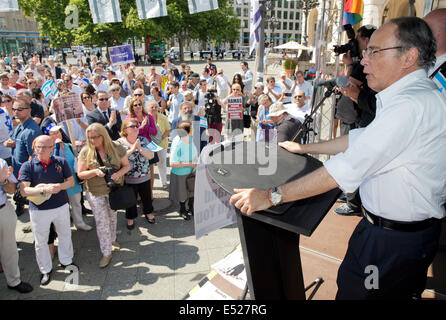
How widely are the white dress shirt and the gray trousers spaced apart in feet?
12.9

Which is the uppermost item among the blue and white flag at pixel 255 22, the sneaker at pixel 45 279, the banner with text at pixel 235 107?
the blue and white flag at pixel 255 22

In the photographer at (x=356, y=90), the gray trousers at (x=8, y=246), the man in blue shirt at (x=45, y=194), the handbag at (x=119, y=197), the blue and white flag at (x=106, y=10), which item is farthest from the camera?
the blue and white flag at (x=106, y=10)

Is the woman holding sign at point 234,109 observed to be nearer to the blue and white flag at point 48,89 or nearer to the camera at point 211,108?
the camera at point 211,108

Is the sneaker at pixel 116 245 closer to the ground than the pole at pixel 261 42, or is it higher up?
closer to the ground

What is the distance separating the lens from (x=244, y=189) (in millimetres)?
1366

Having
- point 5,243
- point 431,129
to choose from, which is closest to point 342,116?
point 431,129

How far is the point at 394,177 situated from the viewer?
1.51m

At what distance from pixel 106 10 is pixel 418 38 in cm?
824

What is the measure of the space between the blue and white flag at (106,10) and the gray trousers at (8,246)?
19.3ft

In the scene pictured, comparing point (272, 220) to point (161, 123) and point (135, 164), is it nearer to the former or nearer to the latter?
point (135, 164)

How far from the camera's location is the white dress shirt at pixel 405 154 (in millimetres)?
1364

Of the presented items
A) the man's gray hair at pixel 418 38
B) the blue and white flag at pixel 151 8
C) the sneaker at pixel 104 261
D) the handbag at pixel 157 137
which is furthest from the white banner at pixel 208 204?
the blue and white flag at pixel 151 8

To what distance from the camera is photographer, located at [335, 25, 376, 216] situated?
2.93 metres
